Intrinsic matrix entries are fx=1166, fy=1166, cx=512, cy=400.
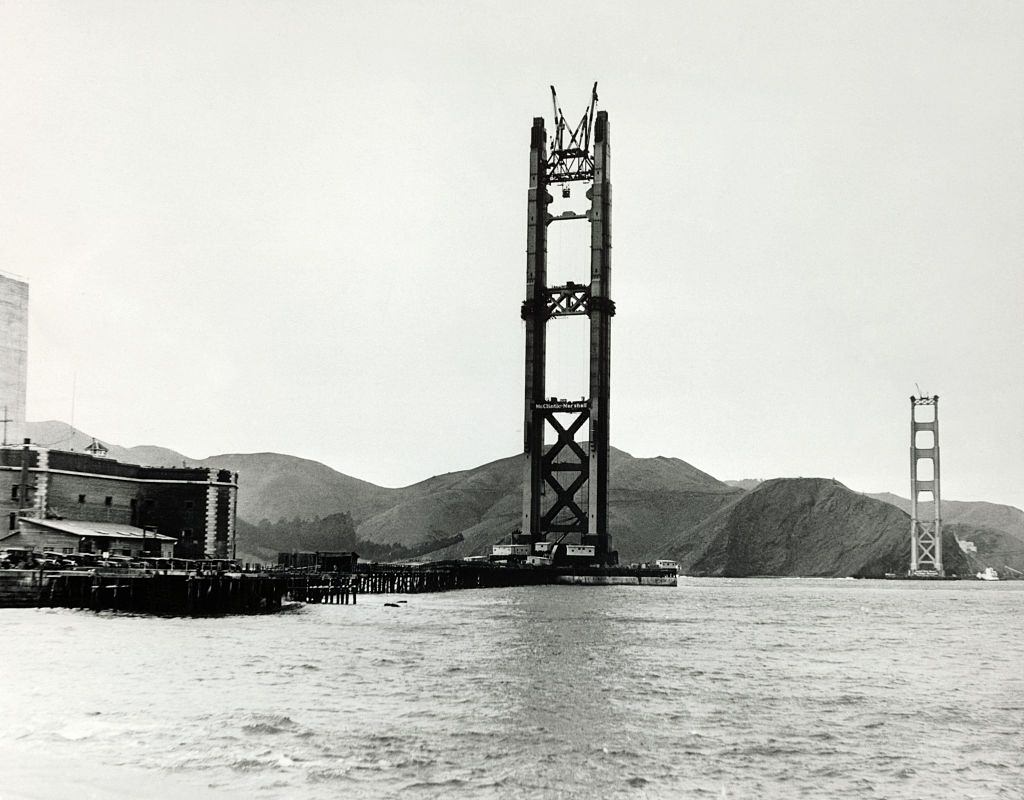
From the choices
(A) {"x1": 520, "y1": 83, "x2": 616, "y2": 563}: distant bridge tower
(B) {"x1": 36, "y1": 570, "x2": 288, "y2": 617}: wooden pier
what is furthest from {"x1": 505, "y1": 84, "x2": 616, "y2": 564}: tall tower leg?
(B) {"x1": 36, "y1": 570, "x2": 288, "y2": 617}: wooden pier

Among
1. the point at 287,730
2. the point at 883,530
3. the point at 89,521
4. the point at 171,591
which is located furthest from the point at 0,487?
the point at 883,530

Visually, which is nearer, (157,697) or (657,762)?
(657,762)

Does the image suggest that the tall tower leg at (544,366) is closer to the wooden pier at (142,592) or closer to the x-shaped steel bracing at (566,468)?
the x-shaped steel bracing at (566,468)

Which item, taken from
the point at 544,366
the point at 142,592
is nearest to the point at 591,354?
the point at 544,366

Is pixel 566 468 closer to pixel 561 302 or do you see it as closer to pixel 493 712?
pixel 561 302

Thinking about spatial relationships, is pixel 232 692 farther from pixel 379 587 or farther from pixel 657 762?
pixel 379 587

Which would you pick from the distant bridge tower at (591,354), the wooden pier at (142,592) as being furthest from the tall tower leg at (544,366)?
the wooden pier at (142,592)
